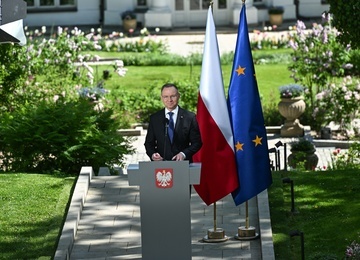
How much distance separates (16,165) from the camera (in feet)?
66.7

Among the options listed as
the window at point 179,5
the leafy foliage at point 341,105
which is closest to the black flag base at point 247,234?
the leafy foliage at point 341,105

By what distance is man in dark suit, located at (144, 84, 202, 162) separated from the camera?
15008 millimetres

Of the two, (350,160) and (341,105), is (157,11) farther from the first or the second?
(350,160)

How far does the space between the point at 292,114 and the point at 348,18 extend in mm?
6990

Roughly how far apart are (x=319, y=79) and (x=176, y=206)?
1416cm

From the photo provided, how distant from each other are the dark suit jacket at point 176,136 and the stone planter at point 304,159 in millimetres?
7547

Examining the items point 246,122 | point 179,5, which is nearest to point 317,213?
point 246,122

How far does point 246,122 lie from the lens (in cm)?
1583

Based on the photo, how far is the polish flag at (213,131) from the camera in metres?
15.6

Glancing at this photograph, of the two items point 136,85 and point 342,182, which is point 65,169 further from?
point 136,85

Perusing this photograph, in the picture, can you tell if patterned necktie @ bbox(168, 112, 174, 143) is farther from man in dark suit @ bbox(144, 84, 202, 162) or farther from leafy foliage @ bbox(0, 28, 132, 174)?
leafy foliage @ bbox(0, 28, 132, 174)

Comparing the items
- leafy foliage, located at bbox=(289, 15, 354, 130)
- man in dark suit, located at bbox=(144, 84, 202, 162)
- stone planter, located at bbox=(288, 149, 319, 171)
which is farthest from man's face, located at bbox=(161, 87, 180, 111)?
leafy foliage, located at bbox=(289, 15, 354, 130)

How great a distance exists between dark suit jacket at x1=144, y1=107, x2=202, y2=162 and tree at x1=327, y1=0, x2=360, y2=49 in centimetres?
→ 587

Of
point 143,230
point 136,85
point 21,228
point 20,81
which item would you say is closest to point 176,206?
point 143,230
